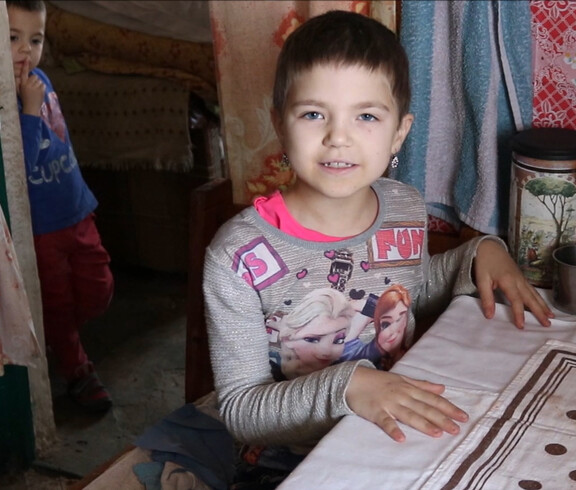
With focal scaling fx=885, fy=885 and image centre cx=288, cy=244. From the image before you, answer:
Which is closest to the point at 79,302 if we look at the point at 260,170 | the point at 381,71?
the point at 260,170

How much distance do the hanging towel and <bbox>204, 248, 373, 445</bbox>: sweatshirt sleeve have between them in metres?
0.50

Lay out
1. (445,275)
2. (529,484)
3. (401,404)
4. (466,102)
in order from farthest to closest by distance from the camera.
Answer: (466,102) → (445,275) → (401,404) → (529,484)

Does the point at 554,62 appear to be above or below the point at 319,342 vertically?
above

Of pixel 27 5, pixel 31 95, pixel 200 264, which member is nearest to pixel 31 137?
pixel 31 95

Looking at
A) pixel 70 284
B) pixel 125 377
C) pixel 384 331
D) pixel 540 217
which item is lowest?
pixel 125 377

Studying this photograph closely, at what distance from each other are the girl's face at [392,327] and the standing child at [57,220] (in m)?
1.28

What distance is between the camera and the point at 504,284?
1.20 meters

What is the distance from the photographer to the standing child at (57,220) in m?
2.25

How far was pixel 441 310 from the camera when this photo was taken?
4.41 ft

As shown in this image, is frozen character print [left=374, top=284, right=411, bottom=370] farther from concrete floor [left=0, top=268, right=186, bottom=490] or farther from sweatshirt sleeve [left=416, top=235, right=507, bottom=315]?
concrete floor [left=0, top=268, right=186, bottom=490]

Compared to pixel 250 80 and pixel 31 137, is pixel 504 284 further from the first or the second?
pixel 31 137

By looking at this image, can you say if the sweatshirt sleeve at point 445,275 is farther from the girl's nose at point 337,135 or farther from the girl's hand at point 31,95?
the girl's hand at point 31,95

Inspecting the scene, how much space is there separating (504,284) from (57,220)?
4.78 feet

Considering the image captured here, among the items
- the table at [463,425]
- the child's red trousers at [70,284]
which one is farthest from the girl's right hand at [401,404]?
the child's red trousers at [70,284]
